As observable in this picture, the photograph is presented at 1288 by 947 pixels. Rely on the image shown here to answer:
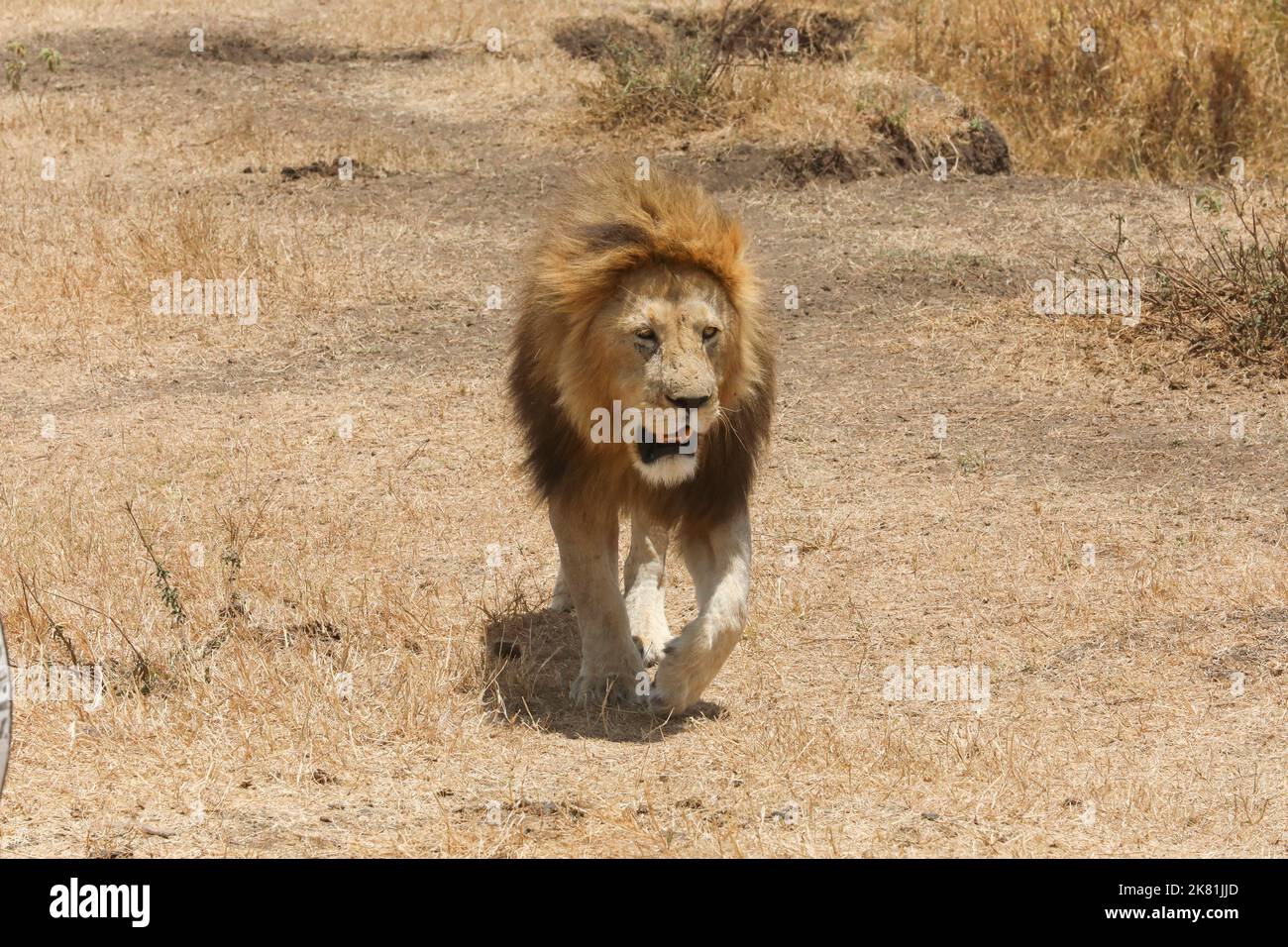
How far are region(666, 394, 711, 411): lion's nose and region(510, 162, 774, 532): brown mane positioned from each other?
348 mm

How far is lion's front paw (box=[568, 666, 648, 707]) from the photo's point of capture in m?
5.09

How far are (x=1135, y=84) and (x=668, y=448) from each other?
9603 mm

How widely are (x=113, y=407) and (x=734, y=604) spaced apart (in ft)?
15.1

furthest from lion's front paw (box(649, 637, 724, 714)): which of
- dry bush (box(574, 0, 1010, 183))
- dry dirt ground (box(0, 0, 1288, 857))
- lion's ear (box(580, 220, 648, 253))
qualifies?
dry bush (box(574, 0, 1010, 183))

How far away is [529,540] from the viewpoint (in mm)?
6773

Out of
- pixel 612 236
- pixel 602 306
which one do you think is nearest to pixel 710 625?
pixel 602 306

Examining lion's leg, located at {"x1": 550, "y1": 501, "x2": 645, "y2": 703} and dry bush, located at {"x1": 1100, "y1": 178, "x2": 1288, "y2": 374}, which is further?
dry bush, located at {"x1": 1100, "y1": 178, "x2": 1288, "y2": 374}

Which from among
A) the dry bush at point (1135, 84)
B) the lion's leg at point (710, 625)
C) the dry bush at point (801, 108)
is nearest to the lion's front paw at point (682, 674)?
the lion's leg at point (710, 625)

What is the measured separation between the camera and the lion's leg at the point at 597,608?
16.8 feet

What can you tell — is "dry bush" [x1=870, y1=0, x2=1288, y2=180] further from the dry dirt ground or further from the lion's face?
the lion's face

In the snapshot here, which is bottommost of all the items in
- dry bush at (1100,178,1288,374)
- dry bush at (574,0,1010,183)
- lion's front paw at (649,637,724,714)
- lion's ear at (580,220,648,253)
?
lion's front paw at (649,637,724,714)

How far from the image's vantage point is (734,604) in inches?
190

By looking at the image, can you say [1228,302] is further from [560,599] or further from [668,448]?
[668,448]

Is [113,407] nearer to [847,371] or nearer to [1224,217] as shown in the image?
[847,371]
